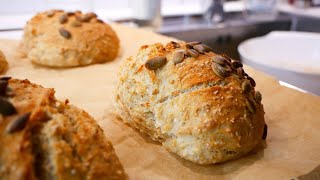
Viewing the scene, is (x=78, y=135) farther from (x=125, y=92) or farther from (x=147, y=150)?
(x=125, y=92)

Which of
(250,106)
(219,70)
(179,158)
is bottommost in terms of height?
(179,158)

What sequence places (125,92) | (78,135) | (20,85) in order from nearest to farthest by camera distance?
1. (78,135)
2. (20,85)
3. (125,92)

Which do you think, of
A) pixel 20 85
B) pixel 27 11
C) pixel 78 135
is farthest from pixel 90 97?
pixel 27 11

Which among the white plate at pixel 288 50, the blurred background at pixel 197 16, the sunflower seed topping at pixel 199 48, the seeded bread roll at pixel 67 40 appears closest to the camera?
the sunflower seed topping at pixel 199 48

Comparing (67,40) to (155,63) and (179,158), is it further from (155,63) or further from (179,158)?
(179,158)

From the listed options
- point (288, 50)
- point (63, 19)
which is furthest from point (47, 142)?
point (288, 50)

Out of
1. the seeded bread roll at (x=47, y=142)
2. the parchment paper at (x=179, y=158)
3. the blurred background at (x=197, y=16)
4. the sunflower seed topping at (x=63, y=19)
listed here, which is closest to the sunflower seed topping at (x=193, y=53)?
the parchment paper at (x=179, y=158)

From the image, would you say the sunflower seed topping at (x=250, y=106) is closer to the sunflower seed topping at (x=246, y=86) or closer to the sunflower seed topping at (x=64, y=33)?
the sunflower seed topping at (x=246, y=86)
